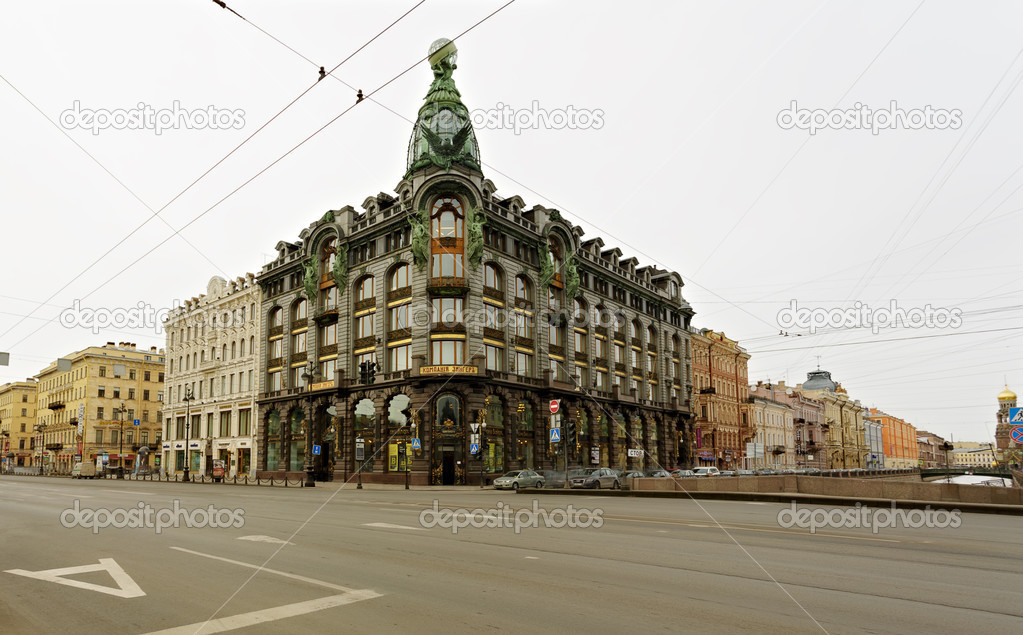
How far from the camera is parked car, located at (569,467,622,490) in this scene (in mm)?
37062

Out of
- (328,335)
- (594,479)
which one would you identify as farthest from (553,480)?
(328,335)

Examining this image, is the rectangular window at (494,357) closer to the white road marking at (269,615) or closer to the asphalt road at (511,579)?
the asphalt road at (511,579)

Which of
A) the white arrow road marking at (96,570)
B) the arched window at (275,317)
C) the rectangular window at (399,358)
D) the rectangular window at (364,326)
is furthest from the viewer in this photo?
the arched window at (275,317)

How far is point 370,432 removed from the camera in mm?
48125

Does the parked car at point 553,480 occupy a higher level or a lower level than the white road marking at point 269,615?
lower

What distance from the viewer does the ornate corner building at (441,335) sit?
148 ft

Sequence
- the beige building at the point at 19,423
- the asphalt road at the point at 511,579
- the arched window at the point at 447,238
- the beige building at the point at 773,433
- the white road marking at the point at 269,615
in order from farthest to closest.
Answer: the beige building at the point at 19,423 → the beige building at the point at 773,433 → the arched window at the point at 447,238 → the asphalt road at the point at 511,579 → the white road marking at the point at 269,615

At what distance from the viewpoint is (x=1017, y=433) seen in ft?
66.9

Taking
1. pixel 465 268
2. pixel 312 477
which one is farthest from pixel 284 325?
pixel 465 268

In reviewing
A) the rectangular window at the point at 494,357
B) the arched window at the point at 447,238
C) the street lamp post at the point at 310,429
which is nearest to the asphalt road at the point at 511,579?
the arched window at the point at 447,238

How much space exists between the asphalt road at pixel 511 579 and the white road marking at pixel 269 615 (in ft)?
0.08

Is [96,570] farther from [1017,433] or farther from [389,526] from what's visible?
[1017,433]

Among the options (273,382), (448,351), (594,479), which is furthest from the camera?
(273,382)

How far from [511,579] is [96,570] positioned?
625cm
